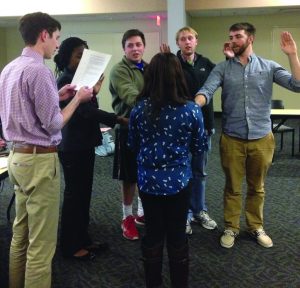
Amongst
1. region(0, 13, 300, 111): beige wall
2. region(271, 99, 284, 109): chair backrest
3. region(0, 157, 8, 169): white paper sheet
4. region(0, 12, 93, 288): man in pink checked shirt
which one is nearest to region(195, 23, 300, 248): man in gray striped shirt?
region(0, 12, 93, 288): man in pink checked shirt

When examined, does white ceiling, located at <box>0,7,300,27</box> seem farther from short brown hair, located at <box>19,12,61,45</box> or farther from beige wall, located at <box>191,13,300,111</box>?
short brown hair, located at <box>19,12,61,45</box>

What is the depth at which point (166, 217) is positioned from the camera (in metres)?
1.91

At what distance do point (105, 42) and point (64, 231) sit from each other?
296 inches

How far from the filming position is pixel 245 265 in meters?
2.37

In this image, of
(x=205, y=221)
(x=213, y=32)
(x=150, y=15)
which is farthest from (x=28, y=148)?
(x=213, y=32)

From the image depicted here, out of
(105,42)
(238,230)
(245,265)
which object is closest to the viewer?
(245,265)

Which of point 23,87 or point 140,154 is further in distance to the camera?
point 140,154

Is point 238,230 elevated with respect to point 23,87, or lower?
lower

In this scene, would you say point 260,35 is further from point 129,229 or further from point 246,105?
point 129,229

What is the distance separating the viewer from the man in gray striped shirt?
2.41 m

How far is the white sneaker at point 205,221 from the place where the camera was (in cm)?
291

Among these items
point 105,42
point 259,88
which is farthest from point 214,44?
point 259,88

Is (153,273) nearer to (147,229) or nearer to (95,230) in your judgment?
(147,229)

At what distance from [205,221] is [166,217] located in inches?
43.5
